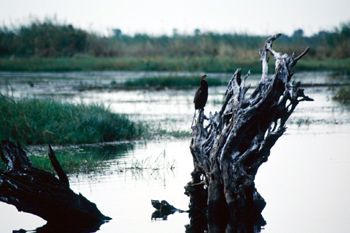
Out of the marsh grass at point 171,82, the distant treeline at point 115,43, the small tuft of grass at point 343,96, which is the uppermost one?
the distant treeline at point 115,43

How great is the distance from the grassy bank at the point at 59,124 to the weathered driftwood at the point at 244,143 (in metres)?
4.76

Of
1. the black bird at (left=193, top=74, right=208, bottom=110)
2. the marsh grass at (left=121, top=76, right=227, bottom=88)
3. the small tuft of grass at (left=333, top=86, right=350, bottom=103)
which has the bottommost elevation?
the small tuft of grass at (left=333, top=86, right=350, bottom=103)

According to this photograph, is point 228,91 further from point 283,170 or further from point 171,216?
point 283,170

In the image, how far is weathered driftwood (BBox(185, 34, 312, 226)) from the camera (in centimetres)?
582

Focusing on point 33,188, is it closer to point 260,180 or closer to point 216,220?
point 216,220

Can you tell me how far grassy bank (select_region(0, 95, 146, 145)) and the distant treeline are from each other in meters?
18.9

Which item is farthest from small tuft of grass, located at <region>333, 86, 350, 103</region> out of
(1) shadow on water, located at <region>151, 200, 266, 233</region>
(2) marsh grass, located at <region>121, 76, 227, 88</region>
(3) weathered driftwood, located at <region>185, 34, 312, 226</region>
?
(1) shadow on water, located at <region>151, 200, 266, 233</region>

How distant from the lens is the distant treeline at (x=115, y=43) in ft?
99.3

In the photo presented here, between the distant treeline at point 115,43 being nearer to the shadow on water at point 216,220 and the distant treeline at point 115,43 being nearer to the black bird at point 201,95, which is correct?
the black bird at point 201,95

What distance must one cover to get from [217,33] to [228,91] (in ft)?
90.7

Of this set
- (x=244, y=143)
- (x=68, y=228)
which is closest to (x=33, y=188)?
(x=68, y=228)

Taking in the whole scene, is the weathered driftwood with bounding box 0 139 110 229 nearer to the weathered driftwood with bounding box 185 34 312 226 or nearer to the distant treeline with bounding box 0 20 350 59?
the weathered driftwood with bounding box 185 34 312 226

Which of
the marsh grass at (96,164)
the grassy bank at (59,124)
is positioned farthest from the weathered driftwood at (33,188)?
the grassy bank at (59,124)

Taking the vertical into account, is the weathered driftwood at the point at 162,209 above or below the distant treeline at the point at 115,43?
below
